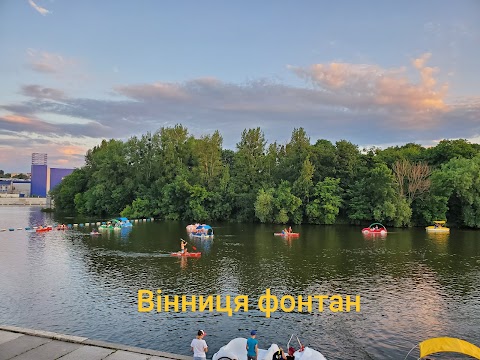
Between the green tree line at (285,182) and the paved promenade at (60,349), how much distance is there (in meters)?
67.0

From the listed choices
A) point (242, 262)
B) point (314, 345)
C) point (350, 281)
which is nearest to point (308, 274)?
point (350, 281)

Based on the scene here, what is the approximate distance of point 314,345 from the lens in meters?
19.2

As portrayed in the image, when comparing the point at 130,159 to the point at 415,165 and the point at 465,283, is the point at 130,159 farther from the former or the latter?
the point at 465,283

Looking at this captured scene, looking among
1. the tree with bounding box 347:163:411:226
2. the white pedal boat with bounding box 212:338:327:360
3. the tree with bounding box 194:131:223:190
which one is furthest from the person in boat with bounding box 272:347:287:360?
the tree with bounding box 194:131:223:190

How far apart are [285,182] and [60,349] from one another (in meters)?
74.9

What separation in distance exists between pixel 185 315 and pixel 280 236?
38821 millimetres

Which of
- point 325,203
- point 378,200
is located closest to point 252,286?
point 325,203

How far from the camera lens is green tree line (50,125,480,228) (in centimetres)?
7575

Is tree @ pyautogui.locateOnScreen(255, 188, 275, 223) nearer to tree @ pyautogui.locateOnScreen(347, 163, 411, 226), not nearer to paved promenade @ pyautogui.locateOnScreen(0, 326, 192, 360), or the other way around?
tree @ pyautogui.locateOnScreen(347, 163, 411, 226)

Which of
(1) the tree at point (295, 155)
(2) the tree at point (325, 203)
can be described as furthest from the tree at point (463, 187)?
(1) the tree at point (295, 155)

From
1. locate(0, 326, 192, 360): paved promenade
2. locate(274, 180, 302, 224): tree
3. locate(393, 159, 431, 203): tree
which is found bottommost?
locate(0, 326, 192, 360): paved promenade

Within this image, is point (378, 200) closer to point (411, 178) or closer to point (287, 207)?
point (411, 178)

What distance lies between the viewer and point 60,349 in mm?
14078

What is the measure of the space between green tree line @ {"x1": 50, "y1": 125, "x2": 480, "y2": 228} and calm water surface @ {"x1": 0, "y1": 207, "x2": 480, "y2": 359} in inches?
930
